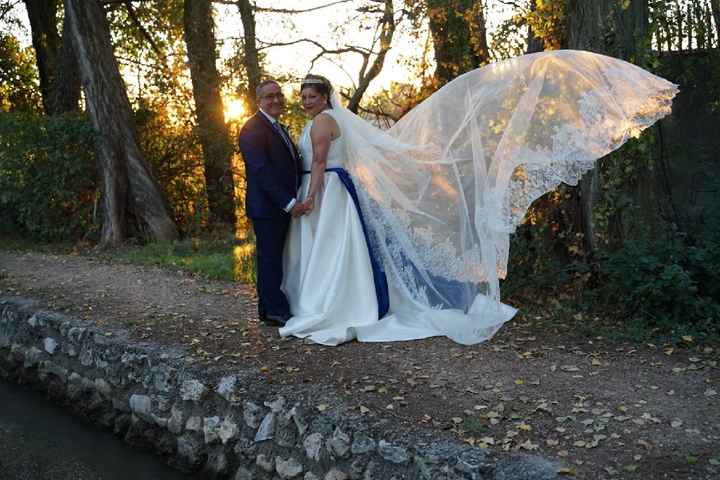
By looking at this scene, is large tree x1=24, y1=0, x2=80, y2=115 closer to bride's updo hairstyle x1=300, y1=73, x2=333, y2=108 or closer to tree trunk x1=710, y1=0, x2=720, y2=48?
bride's updo hairstyle x1=300, y1=73, x2=333, y2=108

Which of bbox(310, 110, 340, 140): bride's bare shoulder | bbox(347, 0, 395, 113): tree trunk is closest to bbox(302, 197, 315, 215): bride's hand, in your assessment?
bbox(310, 110, 340, 140): bride's bare shoulder

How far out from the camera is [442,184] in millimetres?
5953

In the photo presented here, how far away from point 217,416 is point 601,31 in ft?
15.6

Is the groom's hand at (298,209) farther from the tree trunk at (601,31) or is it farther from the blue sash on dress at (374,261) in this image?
the tree trunk at (601,31)

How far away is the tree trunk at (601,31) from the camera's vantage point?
6.63 metres

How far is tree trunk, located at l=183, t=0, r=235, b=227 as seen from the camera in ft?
45.6

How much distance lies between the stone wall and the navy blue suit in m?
0.94

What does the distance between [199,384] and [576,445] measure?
277 centimetres

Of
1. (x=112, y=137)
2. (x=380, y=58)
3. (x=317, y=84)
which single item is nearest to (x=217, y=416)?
(x=317, y=84)

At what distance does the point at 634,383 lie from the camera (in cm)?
473

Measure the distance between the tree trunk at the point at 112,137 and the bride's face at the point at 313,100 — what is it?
7.33 metres

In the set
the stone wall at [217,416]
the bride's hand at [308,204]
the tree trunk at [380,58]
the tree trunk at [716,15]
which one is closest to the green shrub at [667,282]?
the tree trunk at [716,15]

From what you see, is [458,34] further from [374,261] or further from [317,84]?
[374,261]

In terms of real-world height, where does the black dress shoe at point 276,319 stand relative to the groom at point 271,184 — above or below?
below
